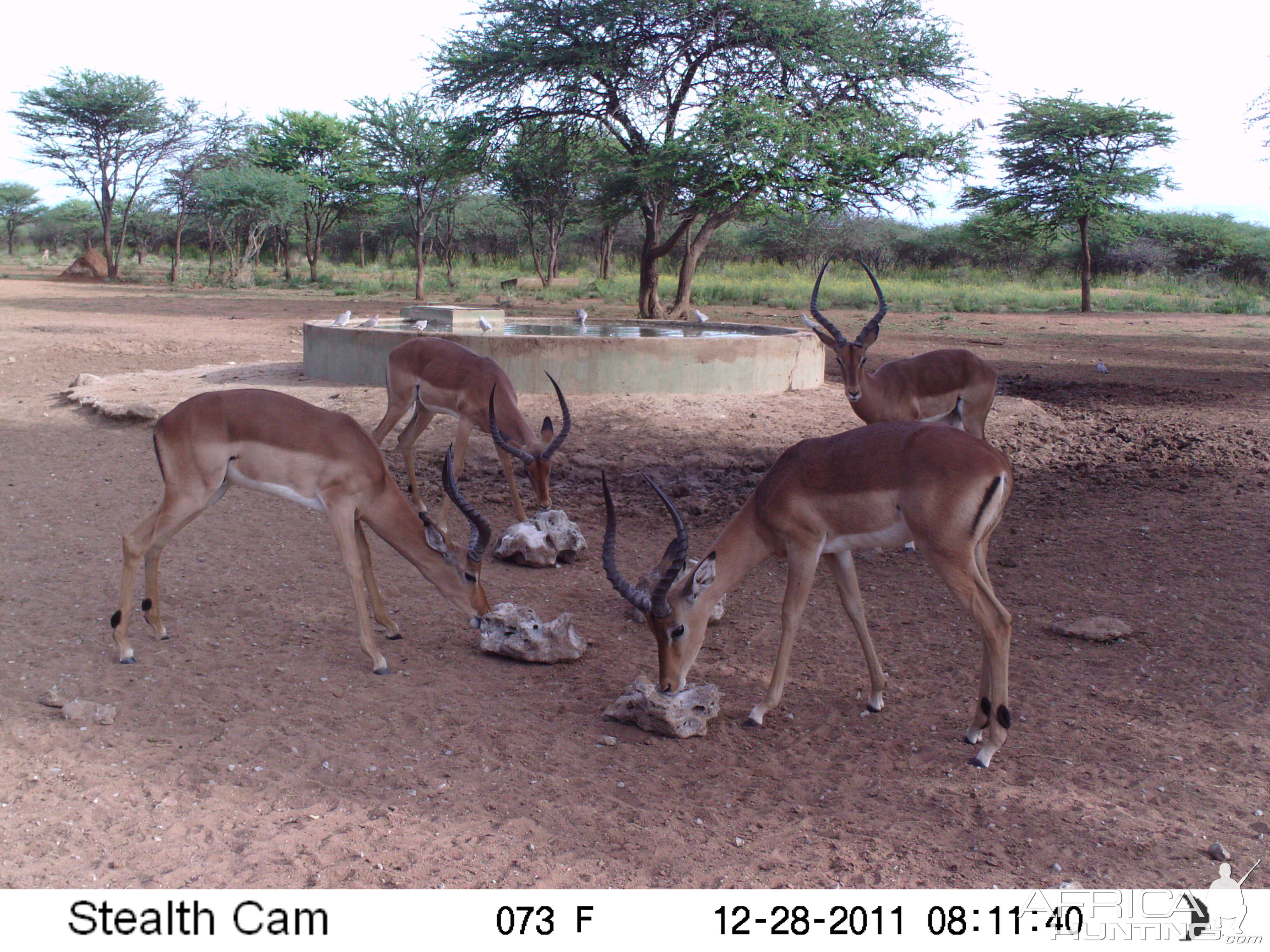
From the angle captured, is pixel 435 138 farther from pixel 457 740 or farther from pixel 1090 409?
pixel 457 740

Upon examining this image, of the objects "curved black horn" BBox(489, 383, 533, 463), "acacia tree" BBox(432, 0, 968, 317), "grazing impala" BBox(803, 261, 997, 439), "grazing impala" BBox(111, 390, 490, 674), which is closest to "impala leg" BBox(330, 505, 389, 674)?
"grazing impala" BBox(111, 390, 490, 674)

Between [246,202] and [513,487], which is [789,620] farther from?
[246,202]

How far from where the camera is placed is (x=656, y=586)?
413 cm

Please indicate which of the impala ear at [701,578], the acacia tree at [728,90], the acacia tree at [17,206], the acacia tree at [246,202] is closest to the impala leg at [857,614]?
the impala ear at [701,578]

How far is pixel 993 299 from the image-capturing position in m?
27.4

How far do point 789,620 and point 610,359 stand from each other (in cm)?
589

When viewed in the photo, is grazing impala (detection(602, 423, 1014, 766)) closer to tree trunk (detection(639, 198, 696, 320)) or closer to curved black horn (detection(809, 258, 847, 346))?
curved black horn (detection(809, 258, 847, 346))

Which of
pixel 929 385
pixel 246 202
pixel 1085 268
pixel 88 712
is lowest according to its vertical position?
pixel 88 712

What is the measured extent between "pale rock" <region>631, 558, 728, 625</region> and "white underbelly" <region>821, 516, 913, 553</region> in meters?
0.50

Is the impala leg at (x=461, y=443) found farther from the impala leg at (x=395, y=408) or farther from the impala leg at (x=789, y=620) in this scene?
the impala leg at (x=789, y=620)

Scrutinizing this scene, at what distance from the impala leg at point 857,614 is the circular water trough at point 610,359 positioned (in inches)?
222

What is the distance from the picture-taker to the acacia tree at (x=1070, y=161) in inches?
1009

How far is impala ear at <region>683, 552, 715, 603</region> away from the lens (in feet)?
12.9

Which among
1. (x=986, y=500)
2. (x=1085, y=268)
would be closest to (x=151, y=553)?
(x=986, y=500)
